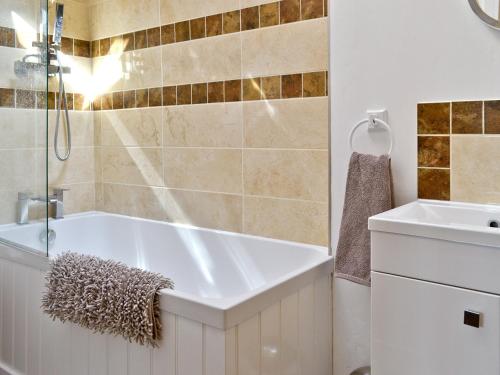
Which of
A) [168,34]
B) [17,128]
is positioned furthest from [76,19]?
[17,128]

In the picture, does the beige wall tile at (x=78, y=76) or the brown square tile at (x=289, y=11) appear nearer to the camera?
the brown square tile at (x=289, y=11)

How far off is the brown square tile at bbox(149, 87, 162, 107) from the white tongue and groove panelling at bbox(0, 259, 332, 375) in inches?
45.7

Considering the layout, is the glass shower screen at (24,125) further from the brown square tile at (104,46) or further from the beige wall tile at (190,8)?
the brown square tile at (104,46)

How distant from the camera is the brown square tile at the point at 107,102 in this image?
3064 mm

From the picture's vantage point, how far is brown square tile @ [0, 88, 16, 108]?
2.26 m

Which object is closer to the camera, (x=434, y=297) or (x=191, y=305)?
(x=434, y=297)

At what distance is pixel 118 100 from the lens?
301cm

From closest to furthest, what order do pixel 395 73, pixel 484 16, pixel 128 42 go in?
pixel 484 16 < pixel 395 73 < pixel 128 42

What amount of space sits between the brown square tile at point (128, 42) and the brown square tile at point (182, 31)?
39 centimetres

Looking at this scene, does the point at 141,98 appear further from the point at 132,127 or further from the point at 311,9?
the point at 311,9

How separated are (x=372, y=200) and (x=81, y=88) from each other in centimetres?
218

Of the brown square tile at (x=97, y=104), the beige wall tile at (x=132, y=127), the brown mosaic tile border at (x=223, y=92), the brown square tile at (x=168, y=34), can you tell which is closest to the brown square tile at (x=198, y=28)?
the brown square tile at (x=168, y=34)

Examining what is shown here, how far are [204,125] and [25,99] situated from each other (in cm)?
88

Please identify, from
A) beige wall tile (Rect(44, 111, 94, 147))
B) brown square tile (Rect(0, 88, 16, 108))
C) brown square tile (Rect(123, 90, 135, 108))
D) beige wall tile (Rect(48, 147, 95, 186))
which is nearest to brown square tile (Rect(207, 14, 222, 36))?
brown square tile (Rect(123, 90, 135, 108))
